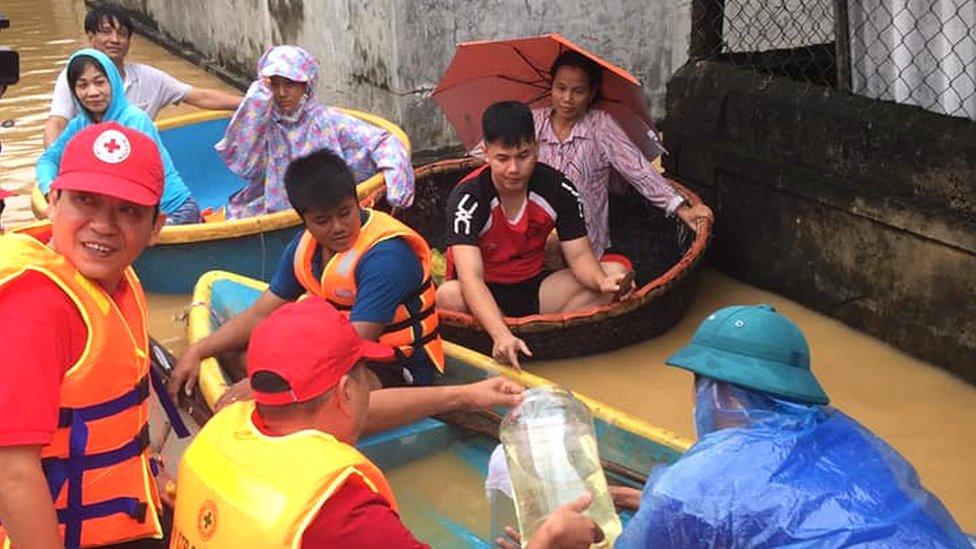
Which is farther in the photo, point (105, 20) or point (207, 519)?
point (105, 20)

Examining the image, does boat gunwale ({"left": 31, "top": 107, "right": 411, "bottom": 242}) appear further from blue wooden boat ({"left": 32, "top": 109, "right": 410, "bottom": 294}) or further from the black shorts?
the black shorts

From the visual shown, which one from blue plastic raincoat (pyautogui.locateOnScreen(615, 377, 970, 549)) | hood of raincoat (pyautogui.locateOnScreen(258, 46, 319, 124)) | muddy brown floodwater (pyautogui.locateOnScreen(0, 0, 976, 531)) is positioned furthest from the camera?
hood of raincoat (pyautogui.locateOnScreen(258, 46, 319, 124))

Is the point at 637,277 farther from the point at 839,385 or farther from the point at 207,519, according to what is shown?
the point at 207,519

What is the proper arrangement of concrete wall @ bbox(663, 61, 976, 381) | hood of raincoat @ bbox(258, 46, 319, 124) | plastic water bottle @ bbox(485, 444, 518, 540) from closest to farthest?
plastic water bottle @ bbox(485, 444, 518, 540) → concrete wall @ bbox(663, 61, 976, 381) → hood of raincoat @ bbox(258, 46, 319, 124)

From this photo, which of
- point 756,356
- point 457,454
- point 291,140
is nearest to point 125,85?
point 291,140

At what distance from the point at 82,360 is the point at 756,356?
1.33m

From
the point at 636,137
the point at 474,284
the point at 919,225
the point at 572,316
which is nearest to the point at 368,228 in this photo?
the point at 474,284

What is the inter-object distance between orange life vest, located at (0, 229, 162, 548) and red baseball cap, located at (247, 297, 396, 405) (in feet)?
1.26

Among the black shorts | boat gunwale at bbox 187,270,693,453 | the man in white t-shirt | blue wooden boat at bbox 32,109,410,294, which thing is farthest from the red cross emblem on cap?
the man in white t-shirt

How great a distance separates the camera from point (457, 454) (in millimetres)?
3705

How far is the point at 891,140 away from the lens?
4652 millimetres

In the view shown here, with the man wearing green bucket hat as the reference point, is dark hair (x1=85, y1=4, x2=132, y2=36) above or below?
above

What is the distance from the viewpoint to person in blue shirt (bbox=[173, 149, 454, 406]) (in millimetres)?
3488

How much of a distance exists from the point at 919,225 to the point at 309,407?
3.22 meters
